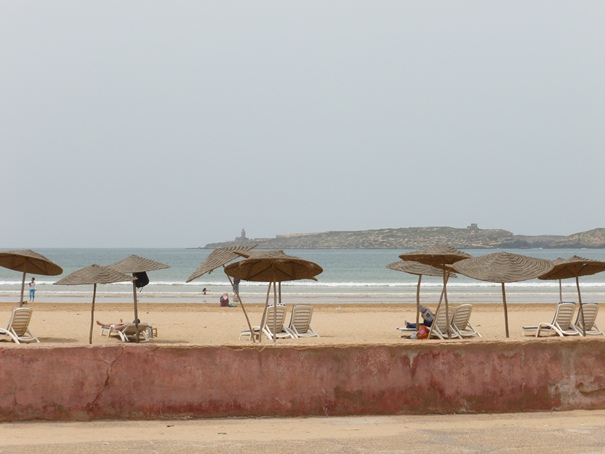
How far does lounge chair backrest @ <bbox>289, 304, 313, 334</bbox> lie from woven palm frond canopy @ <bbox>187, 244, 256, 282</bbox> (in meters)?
3.22

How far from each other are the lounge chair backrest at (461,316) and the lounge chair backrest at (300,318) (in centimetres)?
284

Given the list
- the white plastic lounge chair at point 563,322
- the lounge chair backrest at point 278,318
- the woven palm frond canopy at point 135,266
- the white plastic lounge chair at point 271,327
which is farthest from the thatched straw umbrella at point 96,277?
the white plastic lounge chair at point 563,322

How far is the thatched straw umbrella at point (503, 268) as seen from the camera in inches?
447

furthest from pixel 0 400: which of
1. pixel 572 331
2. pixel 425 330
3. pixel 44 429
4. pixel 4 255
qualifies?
pixel 572 331

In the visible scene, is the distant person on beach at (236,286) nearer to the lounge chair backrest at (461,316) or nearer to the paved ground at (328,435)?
the lounge chair backrest at (461,316)

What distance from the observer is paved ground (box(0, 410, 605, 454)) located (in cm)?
617

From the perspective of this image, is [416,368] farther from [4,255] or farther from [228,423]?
[4,255]

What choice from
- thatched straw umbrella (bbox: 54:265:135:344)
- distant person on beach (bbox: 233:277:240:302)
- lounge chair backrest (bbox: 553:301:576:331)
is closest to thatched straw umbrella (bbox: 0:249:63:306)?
thatched straw umbrella (bbox: 54:265:135:344)

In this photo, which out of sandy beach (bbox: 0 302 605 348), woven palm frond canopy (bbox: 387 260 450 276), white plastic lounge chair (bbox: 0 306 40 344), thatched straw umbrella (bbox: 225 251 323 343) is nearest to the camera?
thatched straw umbrella (bbox: 225 251 323 343)

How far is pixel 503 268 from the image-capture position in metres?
11.6

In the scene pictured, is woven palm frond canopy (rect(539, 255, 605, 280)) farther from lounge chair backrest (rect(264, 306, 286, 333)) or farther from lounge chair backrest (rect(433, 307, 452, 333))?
lounge chair backrest (rect(264, 306, 286, 333))

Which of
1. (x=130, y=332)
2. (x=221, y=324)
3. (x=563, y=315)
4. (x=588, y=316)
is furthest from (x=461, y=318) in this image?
(x=221, y=324)

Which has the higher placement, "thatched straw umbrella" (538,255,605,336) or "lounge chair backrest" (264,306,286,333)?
"thatched straw umbrella" (538,255,605,336)

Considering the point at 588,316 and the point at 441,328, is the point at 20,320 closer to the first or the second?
the point at 441,328
